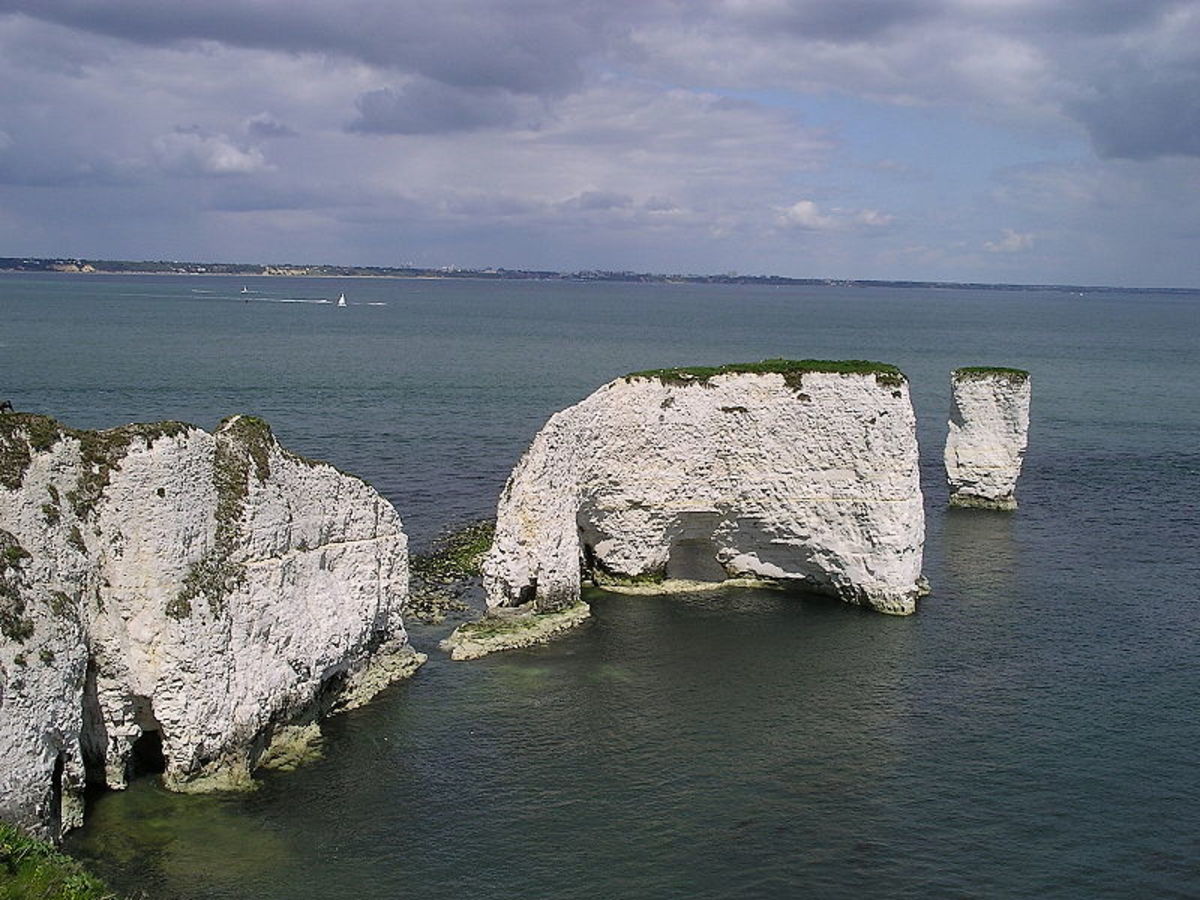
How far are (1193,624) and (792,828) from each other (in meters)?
21.6

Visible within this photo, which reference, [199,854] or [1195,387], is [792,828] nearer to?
[199,854]

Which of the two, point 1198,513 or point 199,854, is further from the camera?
point 1198,513

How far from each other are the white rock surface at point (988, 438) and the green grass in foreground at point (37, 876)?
49354 millimetres

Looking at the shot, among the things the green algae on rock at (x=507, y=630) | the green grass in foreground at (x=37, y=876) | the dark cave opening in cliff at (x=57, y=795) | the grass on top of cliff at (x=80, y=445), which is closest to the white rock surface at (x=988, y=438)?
the green algae on rock at (x=507, y=630)

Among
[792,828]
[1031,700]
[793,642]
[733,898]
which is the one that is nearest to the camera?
[733,898]

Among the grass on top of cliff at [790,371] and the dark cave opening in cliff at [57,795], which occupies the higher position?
the grass on top of cliff at [790,371]

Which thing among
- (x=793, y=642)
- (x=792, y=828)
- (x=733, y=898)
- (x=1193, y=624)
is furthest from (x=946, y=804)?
(x=1193, y=624)

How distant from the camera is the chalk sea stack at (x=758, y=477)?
132ft

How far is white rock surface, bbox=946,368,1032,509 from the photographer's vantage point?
5859 cm

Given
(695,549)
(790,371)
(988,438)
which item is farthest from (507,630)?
(988,438)

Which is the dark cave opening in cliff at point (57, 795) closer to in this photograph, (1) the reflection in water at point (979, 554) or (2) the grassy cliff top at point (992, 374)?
(1) the reflection in water at point (979, 554)

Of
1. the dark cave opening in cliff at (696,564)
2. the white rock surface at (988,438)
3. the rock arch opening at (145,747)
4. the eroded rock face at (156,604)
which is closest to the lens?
the eroded rock face at (156,604)

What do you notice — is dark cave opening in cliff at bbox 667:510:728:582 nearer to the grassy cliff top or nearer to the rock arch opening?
the rock arch opening

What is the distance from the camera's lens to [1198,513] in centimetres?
5516
